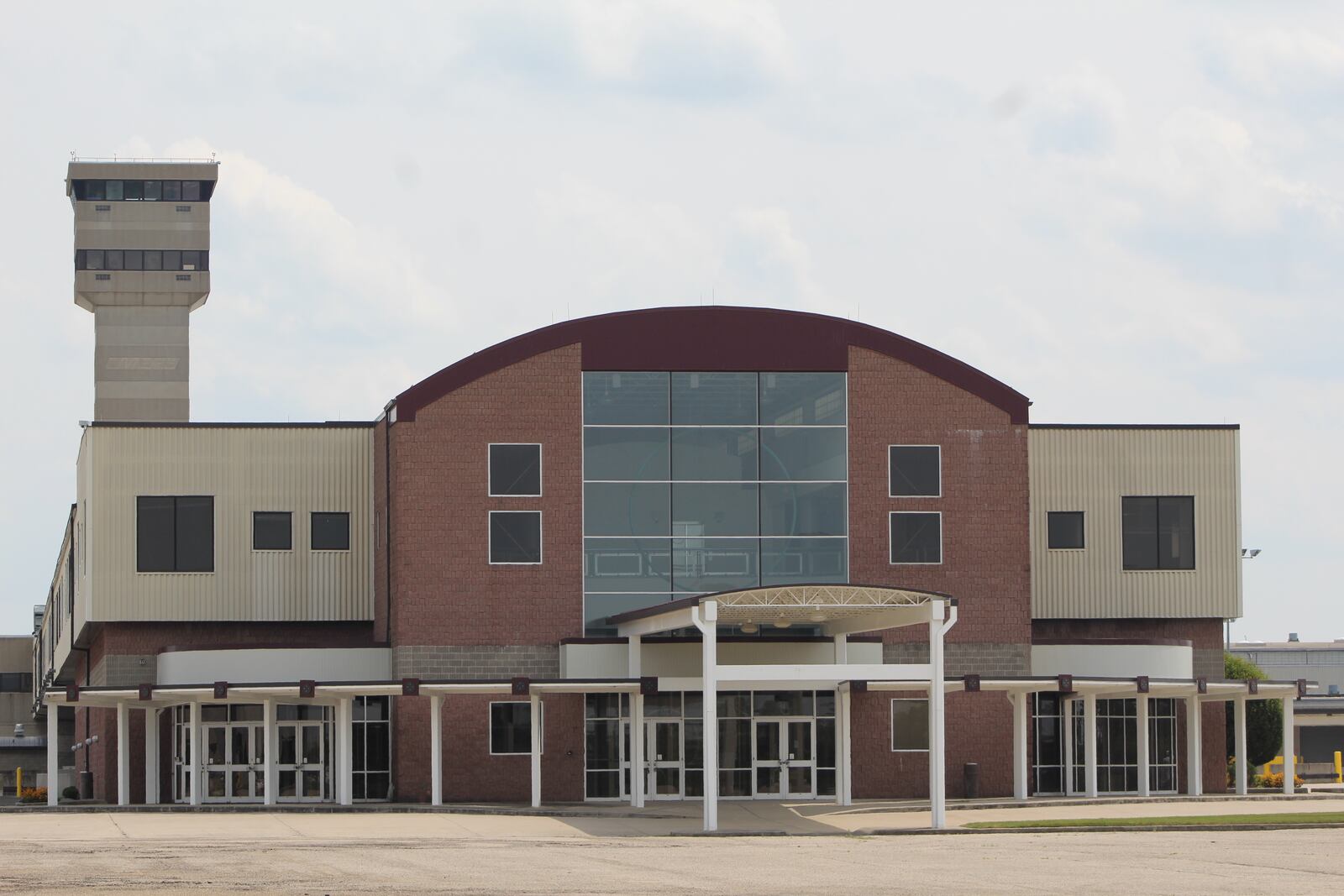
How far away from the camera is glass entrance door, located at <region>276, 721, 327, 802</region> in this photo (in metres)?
52.2

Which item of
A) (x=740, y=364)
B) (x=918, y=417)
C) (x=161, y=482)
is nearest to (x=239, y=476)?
(x=161, y=482)

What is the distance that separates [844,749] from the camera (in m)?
49.3

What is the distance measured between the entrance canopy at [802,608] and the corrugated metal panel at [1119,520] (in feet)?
31.9

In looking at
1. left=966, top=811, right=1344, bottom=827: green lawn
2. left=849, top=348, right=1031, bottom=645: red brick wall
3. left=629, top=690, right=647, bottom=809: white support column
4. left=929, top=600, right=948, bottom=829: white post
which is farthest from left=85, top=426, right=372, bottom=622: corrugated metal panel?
left=966, top=811, right=1344, bottom=827: green lawn

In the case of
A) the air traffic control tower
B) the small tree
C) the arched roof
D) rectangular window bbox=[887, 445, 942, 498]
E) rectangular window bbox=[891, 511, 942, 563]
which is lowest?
the small tree

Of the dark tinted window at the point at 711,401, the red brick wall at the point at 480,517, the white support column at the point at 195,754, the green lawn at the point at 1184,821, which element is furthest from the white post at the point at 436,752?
the green lawn at the point at 1184,821

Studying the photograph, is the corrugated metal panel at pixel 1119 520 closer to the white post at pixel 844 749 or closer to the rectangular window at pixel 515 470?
the white post at pixel 844 749

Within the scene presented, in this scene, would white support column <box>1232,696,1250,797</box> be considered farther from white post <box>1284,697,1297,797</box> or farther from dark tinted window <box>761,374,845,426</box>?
dark tinted window <box>761,374,845,426</box>

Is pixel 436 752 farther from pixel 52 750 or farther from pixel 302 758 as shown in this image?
pixel 52 750

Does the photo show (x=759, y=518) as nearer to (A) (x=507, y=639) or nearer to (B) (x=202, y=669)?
(A) (x=507, y=639)

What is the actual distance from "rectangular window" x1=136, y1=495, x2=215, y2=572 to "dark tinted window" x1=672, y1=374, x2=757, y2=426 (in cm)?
1274

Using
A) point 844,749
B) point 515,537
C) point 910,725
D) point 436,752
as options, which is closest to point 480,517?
point 515,537

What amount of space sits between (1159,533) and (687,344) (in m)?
14.8

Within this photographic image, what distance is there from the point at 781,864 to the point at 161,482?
28362 millimetres
